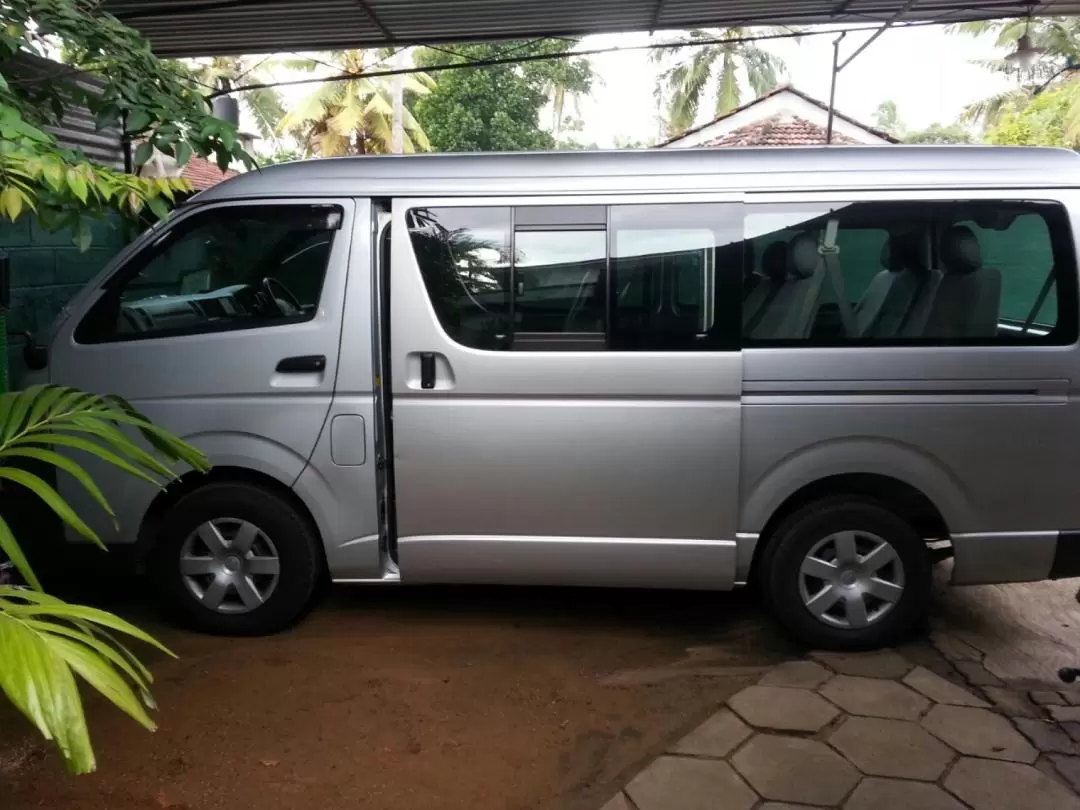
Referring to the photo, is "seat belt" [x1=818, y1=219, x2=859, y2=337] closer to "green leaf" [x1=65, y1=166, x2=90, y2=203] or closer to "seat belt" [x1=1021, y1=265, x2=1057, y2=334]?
"seat belt" [x1=1021, y1=265, x2=1057, y2=334]

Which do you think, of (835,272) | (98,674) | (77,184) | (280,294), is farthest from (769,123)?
(98,674)

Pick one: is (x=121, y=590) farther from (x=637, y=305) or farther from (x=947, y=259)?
(x=947, y=259)

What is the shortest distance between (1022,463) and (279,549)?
3105 millimetres

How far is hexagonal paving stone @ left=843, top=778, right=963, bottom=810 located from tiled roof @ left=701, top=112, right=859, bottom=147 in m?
14.4

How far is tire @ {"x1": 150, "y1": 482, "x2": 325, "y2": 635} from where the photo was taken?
3797 mm

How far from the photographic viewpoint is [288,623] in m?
3.95

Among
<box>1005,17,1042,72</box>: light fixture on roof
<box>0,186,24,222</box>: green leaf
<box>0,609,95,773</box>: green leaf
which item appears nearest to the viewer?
<box>0,609,95,773</box>: green leaf

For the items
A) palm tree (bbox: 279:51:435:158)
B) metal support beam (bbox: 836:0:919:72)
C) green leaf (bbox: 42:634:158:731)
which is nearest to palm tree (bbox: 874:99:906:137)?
palm tree (bbox: 279:51:435:158)

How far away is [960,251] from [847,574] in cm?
141

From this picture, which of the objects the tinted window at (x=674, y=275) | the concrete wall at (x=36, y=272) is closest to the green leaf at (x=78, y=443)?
the tinted window at (x=674, y=275)

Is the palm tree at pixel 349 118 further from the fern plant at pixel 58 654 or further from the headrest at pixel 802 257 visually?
the fern plant at pixel 58 654

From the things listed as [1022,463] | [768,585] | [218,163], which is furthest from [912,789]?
[218,163]

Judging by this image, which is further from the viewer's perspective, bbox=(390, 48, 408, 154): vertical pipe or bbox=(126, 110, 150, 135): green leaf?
bbox=(390, 48, 408, 154): vertical pipe

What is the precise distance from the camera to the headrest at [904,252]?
142 inches
